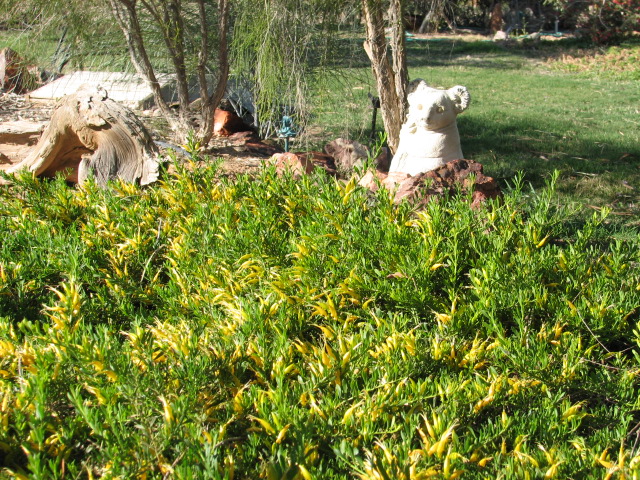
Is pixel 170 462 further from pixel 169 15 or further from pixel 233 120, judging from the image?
pixel 233 120

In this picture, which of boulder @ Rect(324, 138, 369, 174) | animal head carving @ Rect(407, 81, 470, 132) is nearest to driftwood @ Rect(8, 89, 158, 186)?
boulder @ Rect(324, 138, 369, 174)

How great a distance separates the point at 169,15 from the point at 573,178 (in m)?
4.09

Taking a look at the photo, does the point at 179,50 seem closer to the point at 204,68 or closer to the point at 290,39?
the point at 204,68

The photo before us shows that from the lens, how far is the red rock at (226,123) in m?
7.06

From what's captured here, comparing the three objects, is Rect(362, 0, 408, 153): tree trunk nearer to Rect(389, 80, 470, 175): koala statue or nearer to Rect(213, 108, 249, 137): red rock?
Rect(389, 80, 470, 175): koala statue

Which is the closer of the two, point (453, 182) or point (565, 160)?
point (453, 182)

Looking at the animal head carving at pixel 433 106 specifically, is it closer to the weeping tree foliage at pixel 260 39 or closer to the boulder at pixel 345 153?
the weeping tree foliage at pixel 260 39

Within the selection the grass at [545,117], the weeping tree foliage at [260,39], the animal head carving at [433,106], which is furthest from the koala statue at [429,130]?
the grass at [545,117]

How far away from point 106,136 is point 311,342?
9.66 ft

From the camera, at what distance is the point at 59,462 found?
1621 mm

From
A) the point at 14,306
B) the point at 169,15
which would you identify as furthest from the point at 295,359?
the point at 169,15

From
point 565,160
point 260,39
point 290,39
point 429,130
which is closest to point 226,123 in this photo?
point 260,39

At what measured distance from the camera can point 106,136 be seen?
4.60m

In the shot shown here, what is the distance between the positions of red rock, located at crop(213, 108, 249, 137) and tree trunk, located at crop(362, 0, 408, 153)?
2.48 metres
